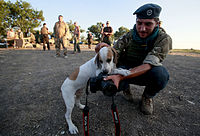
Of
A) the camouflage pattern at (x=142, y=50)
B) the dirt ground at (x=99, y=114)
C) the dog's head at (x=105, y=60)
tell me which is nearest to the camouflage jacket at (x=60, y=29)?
the dirt ground at (x=99, y=114)

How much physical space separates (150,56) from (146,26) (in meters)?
0.57

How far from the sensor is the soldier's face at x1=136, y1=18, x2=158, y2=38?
2.03 metres

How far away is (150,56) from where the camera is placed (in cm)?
205

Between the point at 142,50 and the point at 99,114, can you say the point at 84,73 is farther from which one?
the point at 142,50

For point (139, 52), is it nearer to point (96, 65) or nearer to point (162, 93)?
point (96, 65)

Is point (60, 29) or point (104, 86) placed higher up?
point (60, 29)

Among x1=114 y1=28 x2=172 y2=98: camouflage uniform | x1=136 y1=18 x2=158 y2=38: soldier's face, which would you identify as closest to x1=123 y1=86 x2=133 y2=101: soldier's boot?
x1=114 y1=28 x2=172 y2=98: camouflage uniform

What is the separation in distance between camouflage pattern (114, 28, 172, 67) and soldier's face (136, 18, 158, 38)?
0.22 m

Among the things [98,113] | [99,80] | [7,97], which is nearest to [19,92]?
[7,97]

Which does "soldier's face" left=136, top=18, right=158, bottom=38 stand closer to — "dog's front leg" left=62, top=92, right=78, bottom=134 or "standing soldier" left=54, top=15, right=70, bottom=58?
"dog's front leg" left=62, top=92, right=78, bottom=134

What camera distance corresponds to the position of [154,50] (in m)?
2.08

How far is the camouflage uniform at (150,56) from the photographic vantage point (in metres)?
2.06

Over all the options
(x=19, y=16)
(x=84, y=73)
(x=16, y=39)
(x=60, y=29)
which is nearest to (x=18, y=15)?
(x=19, y=16)

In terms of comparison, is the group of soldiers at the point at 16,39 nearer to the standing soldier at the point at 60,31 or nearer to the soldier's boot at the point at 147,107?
the standing soldier at the point at 60,31
